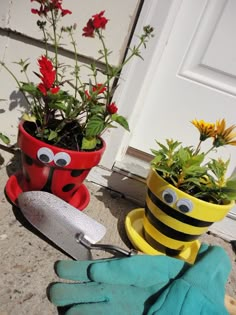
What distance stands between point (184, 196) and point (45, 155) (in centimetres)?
40

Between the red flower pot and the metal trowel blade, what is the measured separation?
0.06 metres

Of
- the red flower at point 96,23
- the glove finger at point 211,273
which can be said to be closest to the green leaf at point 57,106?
the red flower at point 96,23

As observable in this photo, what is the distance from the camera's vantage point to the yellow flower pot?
31.9 inches

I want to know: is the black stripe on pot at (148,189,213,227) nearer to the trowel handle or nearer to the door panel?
the trowel handle

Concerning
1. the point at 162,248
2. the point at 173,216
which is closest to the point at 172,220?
the point at 173,216

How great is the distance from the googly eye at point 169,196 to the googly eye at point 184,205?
2 cm

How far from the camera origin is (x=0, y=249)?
77 cm

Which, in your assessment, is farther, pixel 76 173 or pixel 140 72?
pixel 140 72

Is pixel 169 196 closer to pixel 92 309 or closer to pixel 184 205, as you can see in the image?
pixel 184 205

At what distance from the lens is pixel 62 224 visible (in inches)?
31.2

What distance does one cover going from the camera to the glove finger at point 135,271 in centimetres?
70

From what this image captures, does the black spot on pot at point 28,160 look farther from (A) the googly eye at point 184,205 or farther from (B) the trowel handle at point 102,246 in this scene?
(A) the googly eye at point 184,205

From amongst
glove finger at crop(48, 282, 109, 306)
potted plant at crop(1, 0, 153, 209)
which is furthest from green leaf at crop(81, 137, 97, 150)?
glove finger at crop(48, 282, 109, 306)

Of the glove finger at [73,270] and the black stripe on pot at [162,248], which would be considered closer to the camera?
the glove finger at [73,270]
